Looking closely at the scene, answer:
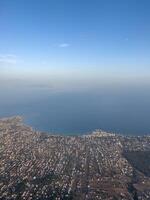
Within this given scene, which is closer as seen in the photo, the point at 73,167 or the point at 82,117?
the point at 73,167

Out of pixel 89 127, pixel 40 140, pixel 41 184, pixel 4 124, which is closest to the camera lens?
pixel 41 184

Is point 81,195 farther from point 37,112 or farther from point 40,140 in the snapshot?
point 37,112

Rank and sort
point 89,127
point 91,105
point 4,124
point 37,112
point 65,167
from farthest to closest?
1. point 91,105
2. point 37,112
3. point 89,127
4. point 4,124
5. point 65,167

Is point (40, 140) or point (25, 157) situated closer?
point (25, 157)

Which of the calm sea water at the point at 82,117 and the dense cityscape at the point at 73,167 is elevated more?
the dense cityscape at the point at 73,167

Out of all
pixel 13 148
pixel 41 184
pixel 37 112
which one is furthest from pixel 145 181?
pixel 37 112

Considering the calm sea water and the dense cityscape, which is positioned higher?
the dense cityscape

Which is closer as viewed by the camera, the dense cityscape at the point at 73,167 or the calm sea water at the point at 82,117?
the dense cityscape at the point at 73,167

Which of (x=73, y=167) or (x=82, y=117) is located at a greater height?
(x=73, y=167)
